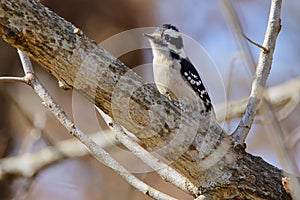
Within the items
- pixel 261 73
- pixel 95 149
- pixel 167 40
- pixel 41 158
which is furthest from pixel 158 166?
pixel 41 158

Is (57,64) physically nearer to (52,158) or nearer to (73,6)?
(52,158)

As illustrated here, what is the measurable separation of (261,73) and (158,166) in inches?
14.8

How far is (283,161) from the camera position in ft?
3.12

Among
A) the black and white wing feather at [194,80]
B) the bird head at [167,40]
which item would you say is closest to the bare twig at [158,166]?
the black and white wing feather at [194,80]

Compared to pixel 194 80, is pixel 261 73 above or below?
below

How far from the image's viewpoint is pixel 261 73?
1.75 metres

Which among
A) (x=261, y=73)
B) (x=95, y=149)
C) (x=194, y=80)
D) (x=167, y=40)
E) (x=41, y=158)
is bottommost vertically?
(x=95, y=149)

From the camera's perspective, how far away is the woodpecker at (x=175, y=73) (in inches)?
86.4

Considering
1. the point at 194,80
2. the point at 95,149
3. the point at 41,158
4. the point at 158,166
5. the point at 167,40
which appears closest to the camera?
the point at 95,149

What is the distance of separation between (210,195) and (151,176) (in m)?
1.71

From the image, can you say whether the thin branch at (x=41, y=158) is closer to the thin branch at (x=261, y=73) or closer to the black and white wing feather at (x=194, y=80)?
the black and white wing feather at (x=194, y=80)

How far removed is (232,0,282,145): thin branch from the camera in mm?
1696

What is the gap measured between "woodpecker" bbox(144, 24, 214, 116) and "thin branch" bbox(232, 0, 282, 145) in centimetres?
31

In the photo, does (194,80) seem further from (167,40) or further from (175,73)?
(167,40)
